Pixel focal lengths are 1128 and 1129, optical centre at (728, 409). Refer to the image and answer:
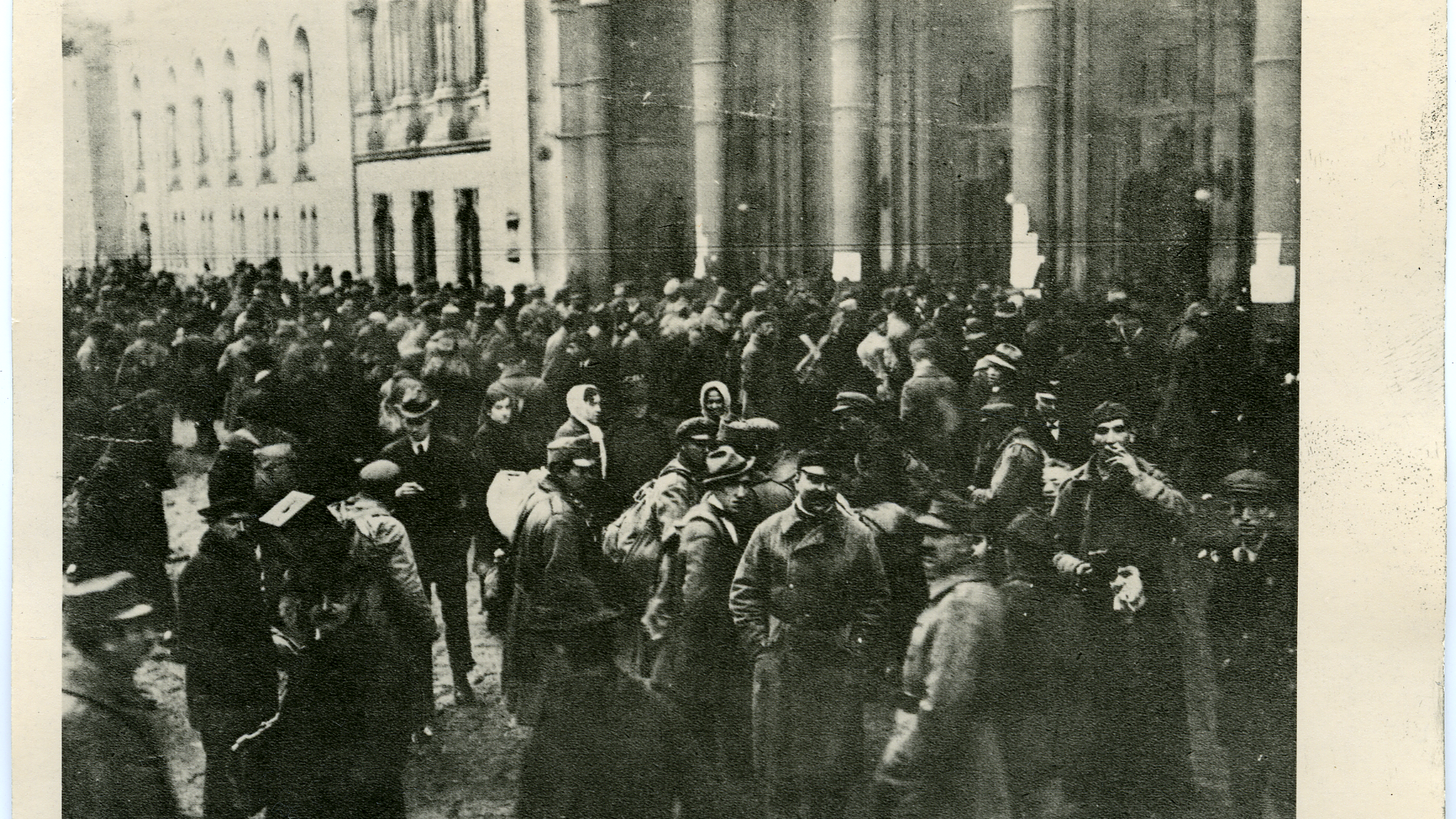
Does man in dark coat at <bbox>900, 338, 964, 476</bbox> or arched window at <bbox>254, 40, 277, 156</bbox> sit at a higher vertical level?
arched window at <bbox>254, 40, 277, 156</bbox>

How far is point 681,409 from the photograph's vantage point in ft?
11.8

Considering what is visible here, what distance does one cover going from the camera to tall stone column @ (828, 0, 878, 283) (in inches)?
138

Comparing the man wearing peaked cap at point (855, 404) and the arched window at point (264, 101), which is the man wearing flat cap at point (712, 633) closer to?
the man wearing peaked cap at point (855, 404)

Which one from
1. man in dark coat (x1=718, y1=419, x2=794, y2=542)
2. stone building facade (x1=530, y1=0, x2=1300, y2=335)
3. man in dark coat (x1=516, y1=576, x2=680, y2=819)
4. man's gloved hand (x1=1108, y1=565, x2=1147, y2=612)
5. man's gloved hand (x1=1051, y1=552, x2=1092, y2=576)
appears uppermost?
stone building facade (x1=530, y1=0, x2=1300, y2=335)

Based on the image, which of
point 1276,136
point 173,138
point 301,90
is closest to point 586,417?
point 301,90

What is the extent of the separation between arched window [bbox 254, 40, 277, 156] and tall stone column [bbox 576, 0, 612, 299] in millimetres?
991

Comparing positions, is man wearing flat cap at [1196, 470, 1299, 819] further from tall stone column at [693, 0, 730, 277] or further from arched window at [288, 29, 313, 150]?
arched window at [288, 29, 313, 150]

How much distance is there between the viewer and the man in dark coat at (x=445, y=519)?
362 cm

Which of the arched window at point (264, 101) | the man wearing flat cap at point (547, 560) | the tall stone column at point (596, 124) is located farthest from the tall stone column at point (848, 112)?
the arched window at point (264, 101)

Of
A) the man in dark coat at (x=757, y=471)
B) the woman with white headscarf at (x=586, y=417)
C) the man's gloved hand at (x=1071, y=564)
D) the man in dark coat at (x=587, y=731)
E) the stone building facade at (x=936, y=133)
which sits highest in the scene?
the stone building facade at (x=936, y=133)

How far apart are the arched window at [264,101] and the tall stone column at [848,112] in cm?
178

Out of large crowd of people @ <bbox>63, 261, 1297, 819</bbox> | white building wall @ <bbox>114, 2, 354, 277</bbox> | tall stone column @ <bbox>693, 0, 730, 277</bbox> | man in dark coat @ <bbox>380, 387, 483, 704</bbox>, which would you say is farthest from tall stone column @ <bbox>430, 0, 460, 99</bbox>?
man in dark coat @ <bbox>380, 387, 483, 704</bbox>

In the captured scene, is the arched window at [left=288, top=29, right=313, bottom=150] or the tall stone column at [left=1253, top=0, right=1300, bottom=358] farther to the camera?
the arched window at [left=288, top=29, right=313, bottom=150]

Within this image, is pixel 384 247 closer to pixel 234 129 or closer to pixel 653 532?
pixel 234 129
